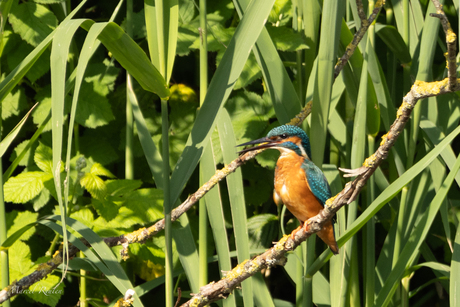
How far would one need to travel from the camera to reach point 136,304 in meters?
1.04

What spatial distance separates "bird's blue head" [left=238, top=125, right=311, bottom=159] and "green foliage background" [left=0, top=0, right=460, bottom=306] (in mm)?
105

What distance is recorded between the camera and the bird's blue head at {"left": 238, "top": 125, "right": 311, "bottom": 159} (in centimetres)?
136

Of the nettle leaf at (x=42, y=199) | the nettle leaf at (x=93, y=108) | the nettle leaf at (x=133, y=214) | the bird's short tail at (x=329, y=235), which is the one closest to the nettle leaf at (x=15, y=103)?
the nettle leaf at (x=93, y=108)

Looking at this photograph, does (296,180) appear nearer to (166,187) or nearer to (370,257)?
(370,257)

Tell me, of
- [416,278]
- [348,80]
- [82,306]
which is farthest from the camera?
[416,278]

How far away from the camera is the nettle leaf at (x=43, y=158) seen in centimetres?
160

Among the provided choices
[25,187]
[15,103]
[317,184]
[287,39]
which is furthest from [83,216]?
[287,39]

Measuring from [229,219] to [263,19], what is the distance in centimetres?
112

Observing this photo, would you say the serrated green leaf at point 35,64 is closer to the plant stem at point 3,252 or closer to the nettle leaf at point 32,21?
the nettle leaf at point 32,21

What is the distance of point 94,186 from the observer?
5.09 ft

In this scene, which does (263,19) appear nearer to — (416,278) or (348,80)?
(348,80)

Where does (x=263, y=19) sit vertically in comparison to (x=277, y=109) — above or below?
above

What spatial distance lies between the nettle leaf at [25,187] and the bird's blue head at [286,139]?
783 millimetres

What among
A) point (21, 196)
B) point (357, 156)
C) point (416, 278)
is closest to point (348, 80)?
point (357, 156)
